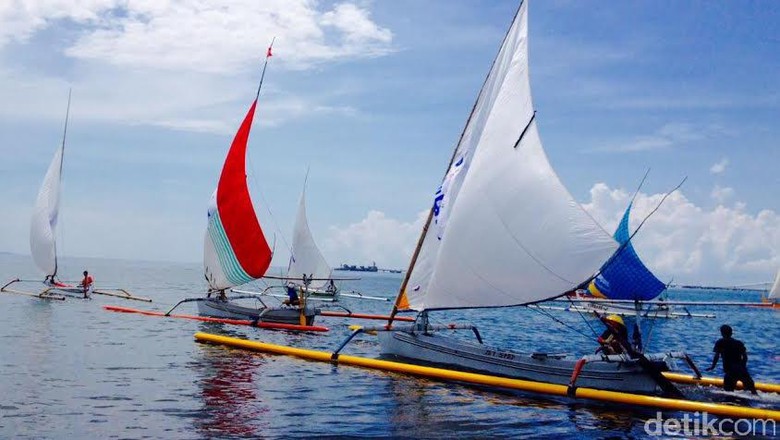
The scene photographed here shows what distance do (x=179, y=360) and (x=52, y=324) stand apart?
52.0ft

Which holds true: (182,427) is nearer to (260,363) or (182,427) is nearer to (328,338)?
(260,363)

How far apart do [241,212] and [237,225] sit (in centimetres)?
76

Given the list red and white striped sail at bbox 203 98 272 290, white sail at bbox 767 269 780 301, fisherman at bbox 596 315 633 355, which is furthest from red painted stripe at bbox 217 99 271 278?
white sail at bbox 767 269 780 301

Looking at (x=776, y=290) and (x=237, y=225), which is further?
(x=776, y=290)

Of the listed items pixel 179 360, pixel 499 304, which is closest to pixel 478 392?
pixel 499 304

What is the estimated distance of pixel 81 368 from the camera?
2434 centimetres

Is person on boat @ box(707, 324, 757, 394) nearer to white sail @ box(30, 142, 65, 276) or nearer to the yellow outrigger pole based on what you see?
the yellow outrigger pole

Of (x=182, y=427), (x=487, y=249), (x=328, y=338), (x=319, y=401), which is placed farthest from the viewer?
(x=328, y=338)

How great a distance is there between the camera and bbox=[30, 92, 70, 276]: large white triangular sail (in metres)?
53.7

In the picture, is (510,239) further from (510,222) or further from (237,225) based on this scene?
(237,225)

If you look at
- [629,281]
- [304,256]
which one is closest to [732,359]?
[629,281]

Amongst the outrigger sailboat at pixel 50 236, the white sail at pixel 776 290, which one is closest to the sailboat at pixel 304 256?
the outrigger sailboat at pixel 50 236

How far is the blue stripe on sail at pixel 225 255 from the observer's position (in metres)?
37.1

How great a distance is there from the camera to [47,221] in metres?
54.2
